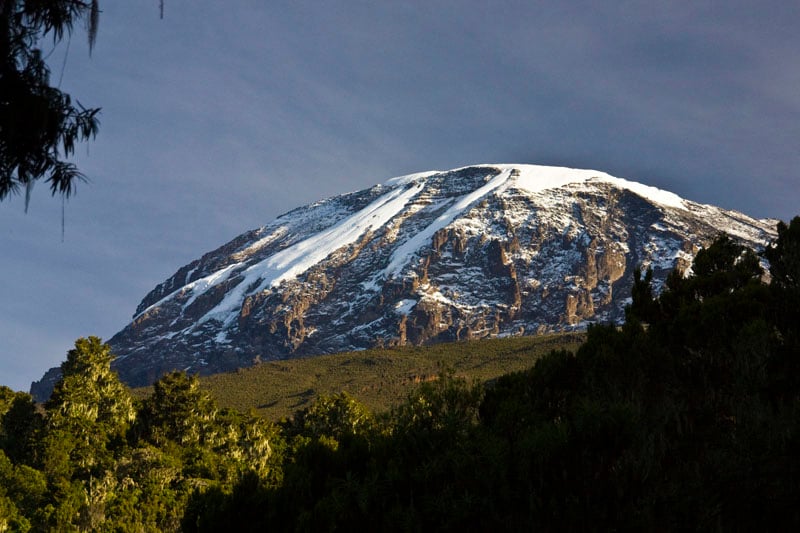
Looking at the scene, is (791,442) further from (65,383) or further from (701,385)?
(65,383)

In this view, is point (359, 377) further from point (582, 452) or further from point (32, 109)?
point (32, 109)

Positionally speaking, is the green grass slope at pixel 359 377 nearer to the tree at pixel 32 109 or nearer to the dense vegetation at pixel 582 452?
the dense vegetation at pixel 582 452

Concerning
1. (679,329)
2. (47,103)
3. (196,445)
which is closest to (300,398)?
(196,445)

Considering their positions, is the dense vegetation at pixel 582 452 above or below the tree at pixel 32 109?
below

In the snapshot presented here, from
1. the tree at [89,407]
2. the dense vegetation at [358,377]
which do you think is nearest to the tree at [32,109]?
the tree at [89,407]

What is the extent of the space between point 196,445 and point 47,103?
129ft

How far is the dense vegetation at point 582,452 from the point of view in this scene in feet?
35.6

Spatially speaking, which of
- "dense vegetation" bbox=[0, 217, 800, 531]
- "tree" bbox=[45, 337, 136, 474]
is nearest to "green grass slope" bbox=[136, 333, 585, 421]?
"tree" bbox=[45, 337, 136, 474]

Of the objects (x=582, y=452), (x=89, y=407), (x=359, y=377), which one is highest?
(x=359, y=377)

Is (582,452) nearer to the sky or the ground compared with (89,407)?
nearer to the ground

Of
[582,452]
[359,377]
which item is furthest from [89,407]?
[359,377]

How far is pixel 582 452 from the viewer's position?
1136cm

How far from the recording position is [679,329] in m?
21.5

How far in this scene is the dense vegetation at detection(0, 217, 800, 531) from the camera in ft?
35.6
